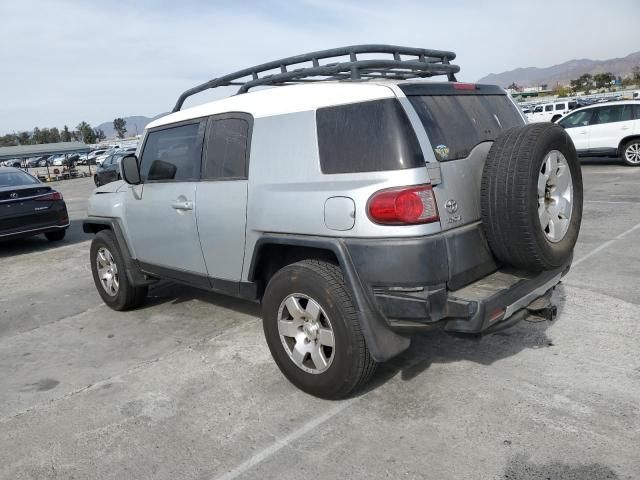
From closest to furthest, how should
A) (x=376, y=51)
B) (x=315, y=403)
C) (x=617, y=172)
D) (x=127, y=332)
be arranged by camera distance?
(x=315, y=403), (x=376, y=51), (x=127, y=332), (x=617, y=172)

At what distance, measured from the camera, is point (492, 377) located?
11.4ft

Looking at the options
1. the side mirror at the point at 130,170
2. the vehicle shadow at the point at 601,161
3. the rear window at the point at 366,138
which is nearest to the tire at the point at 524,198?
the rear window at the point at 366,138

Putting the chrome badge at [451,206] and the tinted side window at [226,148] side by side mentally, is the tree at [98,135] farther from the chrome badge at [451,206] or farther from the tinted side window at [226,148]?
the chrome badge at [451,206]

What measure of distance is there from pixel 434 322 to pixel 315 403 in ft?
3.10

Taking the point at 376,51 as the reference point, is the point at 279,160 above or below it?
below

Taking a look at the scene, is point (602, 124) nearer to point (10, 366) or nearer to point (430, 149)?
point (430, 149)

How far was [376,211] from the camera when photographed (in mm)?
2857

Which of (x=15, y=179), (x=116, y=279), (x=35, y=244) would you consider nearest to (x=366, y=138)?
(x=116, y=279)

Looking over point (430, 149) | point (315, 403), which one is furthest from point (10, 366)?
point (430, 149)

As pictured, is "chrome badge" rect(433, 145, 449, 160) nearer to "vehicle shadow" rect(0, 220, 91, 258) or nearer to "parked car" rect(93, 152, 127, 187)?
"vehicle shadow" rect(0, 220, 91, 258)

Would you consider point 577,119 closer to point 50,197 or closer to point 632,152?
point 632,152

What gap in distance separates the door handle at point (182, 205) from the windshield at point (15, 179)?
612 centimetres

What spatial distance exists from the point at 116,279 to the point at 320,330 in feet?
9.52

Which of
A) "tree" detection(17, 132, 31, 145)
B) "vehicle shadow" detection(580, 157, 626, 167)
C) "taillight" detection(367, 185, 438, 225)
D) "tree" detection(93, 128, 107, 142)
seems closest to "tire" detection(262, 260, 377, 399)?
"taillight" detection(367, 185, 438, 225)
